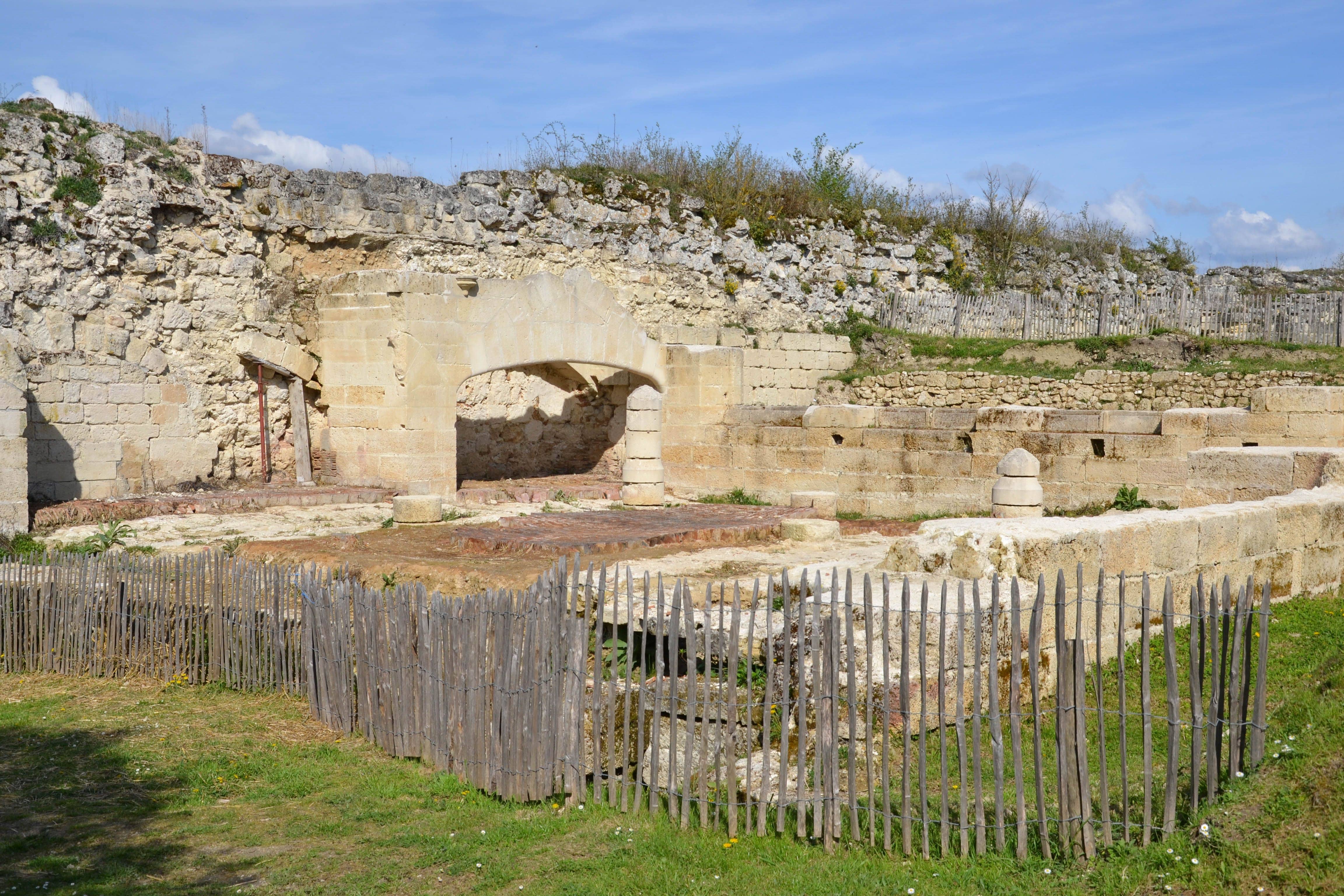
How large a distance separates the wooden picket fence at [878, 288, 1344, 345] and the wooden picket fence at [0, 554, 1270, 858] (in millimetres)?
14032

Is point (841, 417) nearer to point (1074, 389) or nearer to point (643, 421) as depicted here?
point (643, 421)

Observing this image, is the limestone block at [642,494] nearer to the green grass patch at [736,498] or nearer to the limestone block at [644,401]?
the green grass patch at [736,498]

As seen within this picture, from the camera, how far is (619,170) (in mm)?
19906

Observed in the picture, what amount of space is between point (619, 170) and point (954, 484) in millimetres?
9479

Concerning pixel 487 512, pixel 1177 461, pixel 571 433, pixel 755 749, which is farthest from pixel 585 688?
pixel 571 433

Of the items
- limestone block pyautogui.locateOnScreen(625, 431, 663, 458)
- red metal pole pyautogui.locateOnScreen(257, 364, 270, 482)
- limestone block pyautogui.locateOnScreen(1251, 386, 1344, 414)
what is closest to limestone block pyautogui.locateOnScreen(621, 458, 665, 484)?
limestone block pyautogui.locateOnScreen(625, 431, 663, 458)

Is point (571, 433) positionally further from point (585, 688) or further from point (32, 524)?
point (585, 688)

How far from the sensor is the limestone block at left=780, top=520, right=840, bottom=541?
34.7 feet

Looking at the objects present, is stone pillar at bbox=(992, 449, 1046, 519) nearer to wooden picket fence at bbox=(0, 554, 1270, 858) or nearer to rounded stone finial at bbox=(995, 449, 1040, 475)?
rounded stone finial at bbox=(995, 449, 1040, 475)

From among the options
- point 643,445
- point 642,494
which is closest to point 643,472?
point 642,494

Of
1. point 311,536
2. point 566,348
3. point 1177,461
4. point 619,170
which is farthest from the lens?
point 619,170

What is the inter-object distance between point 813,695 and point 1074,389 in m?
14.7

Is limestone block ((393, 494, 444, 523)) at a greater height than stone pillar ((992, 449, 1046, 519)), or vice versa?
stone pillar ((992, 449, 1046, 519))

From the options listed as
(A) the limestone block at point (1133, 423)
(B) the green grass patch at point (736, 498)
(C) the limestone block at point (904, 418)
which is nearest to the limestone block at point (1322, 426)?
(A) the limestone block at point (1133, 423)
